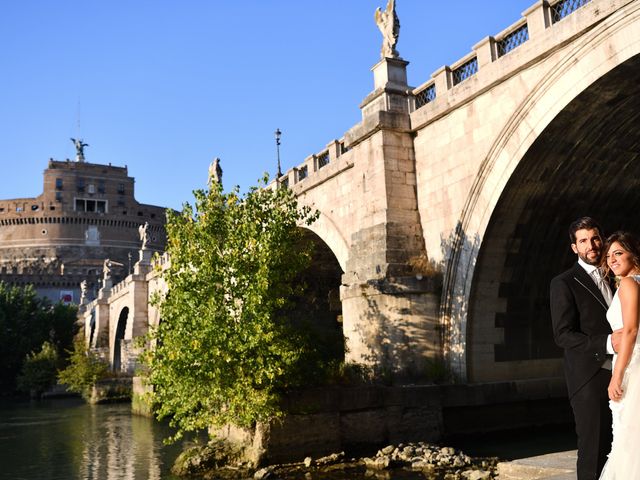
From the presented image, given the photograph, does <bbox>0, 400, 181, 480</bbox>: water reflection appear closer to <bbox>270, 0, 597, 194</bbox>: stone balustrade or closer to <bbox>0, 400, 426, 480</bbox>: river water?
<bbox>0, 400, 426, 480</bbox>: river water

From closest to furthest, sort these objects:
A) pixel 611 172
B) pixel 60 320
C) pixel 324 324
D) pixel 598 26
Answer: pixel 598 26, pixel 611 172, pixel 324 324, pixel 60 320

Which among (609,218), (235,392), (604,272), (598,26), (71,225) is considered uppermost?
(71,225)

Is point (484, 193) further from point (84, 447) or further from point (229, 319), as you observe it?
point (84, 447)

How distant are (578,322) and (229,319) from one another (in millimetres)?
9729

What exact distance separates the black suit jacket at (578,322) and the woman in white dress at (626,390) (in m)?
0.25

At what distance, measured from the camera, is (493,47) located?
46.3ft

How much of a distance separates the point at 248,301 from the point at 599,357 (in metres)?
9.84

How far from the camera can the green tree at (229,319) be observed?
504 inches

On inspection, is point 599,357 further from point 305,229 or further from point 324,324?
point 324,324

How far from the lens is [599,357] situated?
4215 mm

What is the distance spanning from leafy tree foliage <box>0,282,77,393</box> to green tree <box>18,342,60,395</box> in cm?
336

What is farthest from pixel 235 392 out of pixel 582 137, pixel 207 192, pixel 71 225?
pixel 71 225

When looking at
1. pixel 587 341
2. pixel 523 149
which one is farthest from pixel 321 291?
pixel 587 341

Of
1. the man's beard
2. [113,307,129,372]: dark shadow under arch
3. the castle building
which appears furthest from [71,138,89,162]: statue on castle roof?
the man's beard
